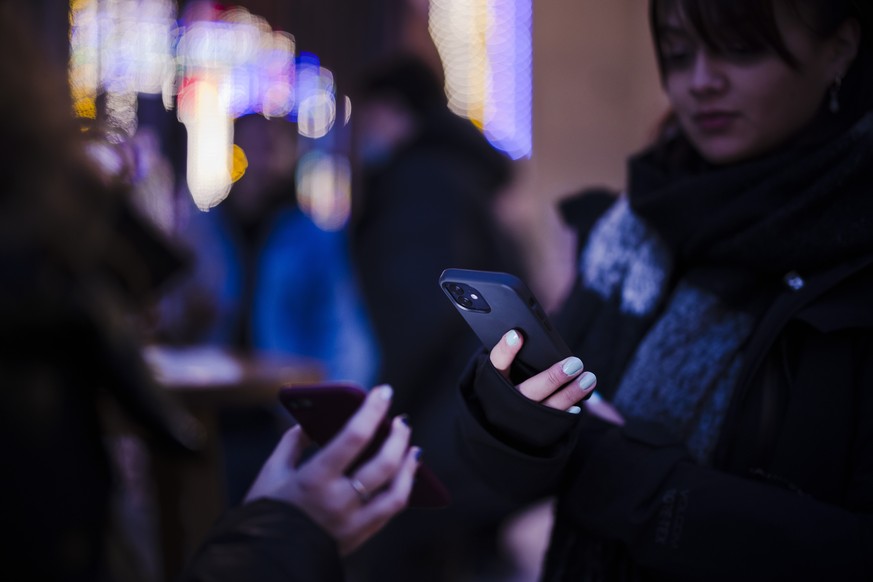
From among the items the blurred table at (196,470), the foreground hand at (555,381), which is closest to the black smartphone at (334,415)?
the foreground hand at (555,381)

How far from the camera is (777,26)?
0.94 metres

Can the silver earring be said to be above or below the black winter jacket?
above

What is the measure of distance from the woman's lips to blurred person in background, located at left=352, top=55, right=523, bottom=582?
1.18 metres

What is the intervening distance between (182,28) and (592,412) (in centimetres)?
370

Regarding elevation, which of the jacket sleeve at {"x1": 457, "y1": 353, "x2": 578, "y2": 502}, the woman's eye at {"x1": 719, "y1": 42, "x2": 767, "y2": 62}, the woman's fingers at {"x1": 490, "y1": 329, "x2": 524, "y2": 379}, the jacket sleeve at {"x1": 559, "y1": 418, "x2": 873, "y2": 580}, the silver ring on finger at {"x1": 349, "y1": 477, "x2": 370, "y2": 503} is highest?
the woman's eye at {"x1": 719, "y1": 42, "x2": 767, "y2": 62}

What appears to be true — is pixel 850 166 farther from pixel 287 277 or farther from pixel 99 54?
pixel 99 54

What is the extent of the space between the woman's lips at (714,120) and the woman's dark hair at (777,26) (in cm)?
8

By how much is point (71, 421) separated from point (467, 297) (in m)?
0.39

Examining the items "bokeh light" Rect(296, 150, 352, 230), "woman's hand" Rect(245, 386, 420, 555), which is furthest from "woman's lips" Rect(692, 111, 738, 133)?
"bokeh light" Rect(296, 150, 352, 230)

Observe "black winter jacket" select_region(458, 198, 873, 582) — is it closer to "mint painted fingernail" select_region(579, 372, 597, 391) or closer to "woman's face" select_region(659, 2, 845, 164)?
"mint painted fingernail" select_region(579, 372, 597, 391)

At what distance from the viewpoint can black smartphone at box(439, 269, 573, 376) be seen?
78 centimetres

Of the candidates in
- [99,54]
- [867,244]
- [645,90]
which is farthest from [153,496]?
[645,90]

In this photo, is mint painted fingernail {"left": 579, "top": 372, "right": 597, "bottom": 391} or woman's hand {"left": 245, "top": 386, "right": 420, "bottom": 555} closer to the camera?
mint painted fingernail {"left": 579, "top": 372, "right": 597, "bottom": 391}

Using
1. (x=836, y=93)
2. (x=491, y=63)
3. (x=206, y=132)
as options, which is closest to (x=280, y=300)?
(x=206, y=132)
